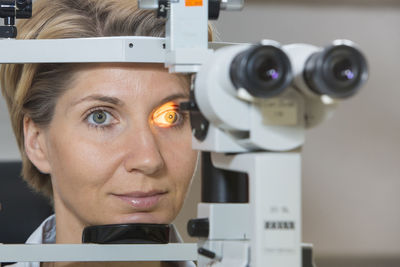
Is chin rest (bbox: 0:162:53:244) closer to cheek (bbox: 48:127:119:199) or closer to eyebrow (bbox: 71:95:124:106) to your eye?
cheek (bbox: 48:127:119:199)

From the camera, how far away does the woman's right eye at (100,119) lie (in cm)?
173

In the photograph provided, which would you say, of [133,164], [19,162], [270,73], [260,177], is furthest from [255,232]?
[19,162]

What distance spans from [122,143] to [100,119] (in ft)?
0.28

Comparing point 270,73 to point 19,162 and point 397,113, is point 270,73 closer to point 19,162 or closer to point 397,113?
point 19,162

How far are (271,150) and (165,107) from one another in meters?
0.65

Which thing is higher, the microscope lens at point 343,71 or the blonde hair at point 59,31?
the blonde hair at point 59,31

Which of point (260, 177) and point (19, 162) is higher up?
point (19, 162)

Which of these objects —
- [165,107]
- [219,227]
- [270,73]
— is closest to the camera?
[270,73]

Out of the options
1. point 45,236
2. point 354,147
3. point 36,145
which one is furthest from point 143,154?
point 354,147

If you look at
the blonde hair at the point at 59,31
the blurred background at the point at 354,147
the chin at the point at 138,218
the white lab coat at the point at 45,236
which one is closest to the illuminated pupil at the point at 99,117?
the blonde hair at the point at 59,31

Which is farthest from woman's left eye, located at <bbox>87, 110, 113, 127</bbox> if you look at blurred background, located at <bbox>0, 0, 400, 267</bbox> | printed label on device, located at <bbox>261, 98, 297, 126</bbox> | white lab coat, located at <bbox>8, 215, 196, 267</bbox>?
blurred background, located at <bbox>0, 0, 400, 267</bbox>

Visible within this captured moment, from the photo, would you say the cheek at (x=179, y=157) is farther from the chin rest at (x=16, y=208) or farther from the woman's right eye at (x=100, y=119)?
the chin rest at (x=16, y=208)

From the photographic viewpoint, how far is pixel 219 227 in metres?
1.27

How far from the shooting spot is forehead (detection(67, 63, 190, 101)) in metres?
1.73
